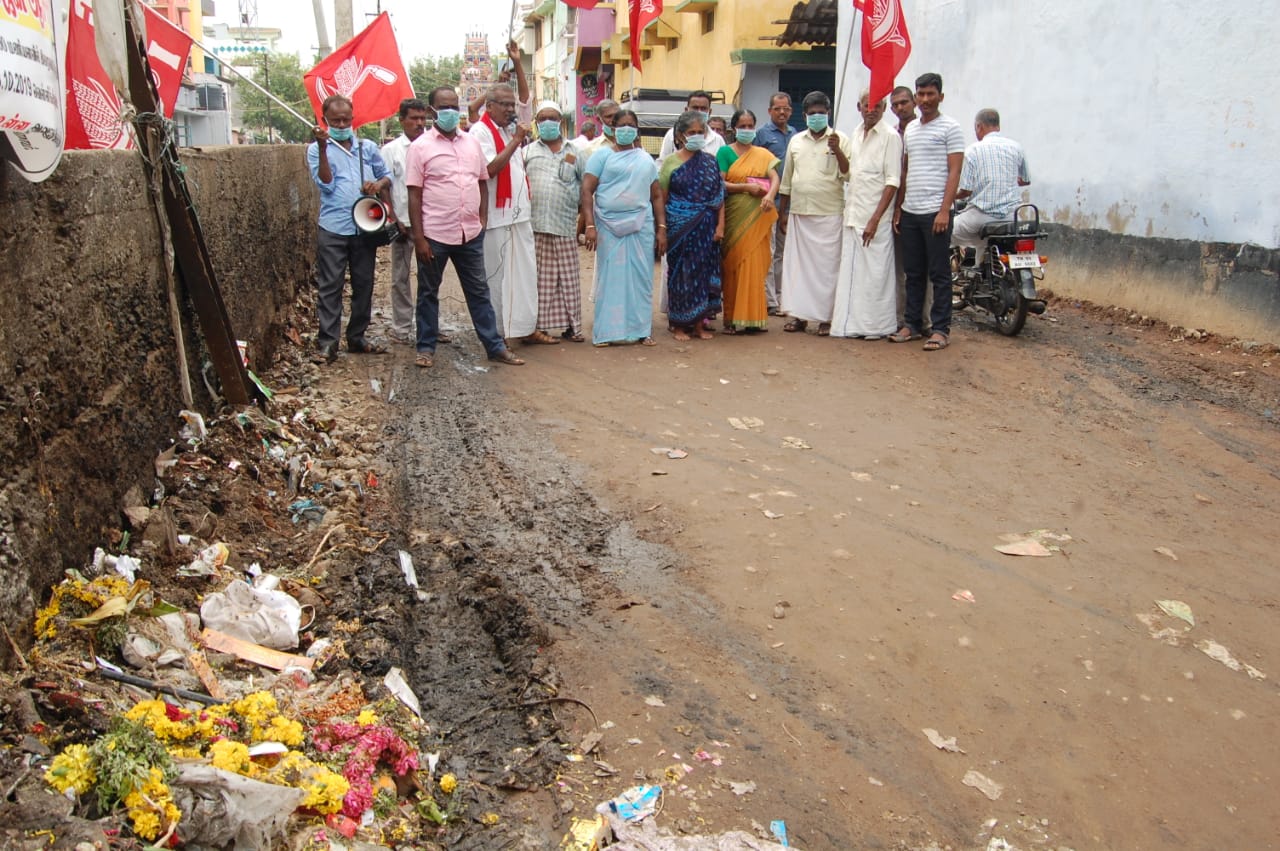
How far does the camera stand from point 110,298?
3807mm

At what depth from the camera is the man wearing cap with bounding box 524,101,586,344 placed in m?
7.77

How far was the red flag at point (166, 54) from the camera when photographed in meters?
5.32

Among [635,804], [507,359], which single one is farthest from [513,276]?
[635,804]

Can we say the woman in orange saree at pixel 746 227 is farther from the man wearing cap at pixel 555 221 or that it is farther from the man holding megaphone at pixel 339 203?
the man holding megaphone at pixel 339 203

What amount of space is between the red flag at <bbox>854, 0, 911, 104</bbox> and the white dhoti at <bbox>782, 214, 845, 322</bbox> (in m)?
1.12

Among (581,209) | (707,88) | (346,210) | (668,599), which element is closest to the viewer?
(668,599)

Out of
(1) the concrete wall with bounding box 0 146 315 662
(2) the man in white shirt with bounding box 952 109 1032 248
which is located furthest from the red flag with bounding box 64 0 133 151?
(2) the man in white shirt with bounding box 952 109 1032 248

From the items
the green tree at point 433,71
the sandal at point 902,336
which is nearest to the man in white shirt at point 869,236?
the sandal at point 902,336

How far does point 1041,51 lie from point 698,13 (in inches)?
492

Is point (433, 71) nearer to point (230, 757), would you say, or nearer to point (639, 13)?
point (639, 13)

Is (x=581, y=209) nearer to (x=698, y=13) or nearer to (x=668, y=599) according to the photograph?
(x=668, y=599)

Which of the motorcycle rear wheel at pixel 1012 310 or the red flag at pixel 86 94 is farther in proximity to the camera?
the motorcycle rear wheel at pixel 1012 310

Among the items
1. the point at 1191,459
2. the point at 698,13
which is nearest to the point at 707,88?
the point at 698,13

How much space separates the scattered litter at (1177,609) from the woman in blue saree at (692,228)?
4967 mm
